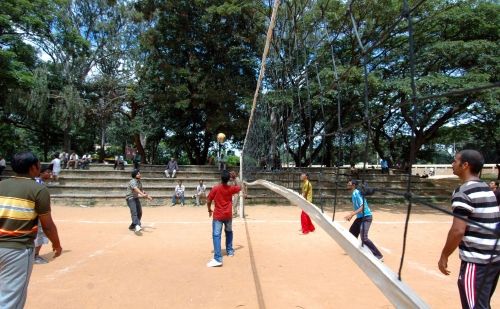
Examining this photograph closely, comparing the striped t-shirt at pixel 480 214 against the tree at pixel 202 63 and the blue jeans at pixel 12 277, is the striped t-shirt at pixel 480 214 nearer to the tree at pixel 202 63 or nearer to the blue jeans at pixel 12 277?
the blue jeans at pixel 12 277

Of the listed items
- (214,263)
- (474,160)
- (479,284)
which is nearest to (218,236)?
(214,263)

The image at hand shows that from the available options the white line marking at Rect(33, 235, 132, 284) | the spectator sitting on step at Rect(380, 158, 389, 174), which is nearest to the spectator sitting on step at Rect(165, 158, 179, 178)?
the white line marking at Rect(33, 235, 132, 284)

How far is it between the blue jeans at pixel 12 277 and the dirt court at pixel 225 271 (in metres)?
1.46

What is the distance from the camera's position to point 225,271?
5379 mm

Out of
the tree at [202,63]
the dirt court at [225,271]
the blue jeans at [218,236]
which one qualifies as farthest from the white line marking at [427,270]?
the tree at [202,63]

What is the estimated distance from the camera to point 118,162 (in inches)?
771

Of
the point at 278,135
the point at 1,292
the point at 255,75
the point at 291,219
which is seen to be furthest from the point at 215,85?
the point at 1,292

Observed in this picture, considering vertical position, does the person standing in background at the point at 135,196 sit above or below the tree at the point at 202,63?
below

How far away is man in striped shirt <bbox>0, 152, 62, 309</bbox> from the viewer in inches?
104

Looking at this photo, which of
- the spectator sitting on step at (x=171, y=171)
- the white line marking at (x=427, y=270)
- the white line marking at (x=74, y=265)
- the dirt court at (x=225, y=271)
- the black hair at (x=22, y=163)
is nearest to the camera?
the black hair at (x=22, y=163)

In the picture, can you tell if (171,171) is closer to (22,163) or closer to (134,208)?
(134,208)

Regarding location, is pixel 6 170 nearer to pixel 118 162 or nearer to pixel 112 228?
pixel 118 162

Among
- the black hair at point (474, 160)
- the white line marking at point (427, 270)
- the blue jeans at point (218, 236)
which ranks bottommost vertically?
the white line marking at point (427, 270)

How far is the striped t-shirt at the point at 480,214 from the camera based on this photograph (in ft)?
7.52
